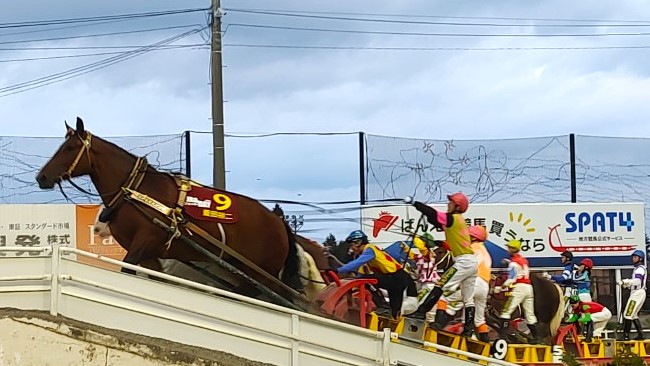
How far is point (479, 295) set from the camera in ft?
33.4

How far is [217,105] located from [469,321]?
816cm

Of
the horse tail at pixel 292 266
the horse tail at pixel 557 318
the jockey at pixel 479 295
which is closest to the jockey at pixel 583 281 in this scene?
the horse tail at pixel 557 318

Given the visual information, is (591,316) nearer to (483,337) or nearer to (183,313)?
(483,337)

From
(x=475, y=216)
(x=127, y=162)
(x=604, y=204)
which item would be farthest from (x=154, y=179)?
(x=604, y=204)

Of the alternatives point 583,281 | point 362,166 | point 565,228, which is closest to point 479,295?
point 583,281

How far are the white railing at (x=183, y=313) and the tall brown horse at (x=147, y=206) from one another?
1112 mm

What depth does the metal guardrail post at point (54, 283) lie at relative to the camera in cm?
767

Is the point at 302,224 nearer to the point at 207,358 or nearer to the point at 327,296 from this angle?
the point at 327,296

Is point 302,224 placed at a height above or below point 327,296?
above

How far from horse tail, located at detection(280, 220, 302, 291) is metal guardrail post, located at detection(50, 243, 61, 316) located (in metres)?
3.54

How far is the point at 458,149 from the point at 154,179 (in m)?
12.3

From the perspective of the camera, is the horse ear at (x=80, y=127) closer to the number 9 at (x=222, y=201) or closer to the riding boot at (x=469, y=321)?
the number 9 at (x=222, y=201)

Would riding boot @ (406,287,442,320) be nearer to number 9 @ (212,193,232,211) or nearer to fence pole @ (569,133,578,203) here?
number 9 @ (212,193,232,211)

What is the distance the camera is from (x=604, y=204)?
70.0 feet
